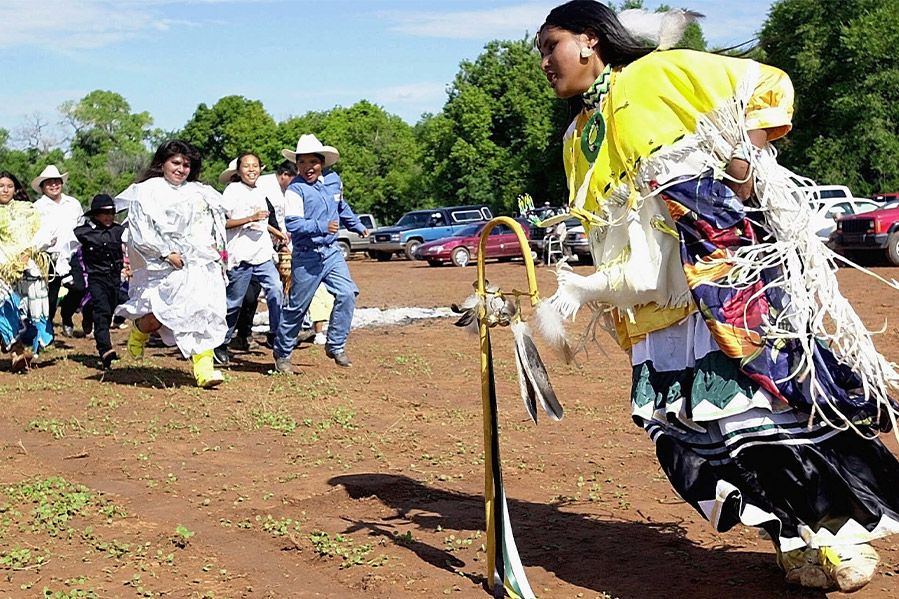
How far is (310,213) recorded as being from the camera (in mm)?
10438

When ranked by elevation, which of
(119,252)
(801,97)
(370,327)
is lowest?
(370,327)

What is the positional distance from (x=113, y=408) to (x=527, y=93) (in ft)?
144

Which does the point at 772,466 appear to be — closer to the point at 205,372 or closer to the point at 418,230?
the point at 205,372

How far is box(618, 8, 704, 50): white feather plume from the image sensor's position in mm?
4535

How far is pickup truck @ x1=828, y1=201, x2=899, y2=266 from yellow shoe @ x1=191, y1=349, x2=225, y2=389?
15.7 meters

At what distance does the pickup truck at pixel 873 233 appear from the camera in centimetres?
2294

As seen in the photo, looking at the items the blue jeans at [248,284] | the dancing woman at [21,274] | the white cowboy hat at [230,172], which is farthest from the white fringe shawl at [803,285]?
the dancing woman at [21,274]

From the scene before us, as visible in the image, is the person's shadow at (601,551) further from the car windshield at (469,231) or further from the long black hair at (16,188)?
the car windshield at (469,231)

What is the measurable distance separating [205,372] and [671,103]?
666 cm

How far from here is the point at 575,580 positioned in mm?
4750

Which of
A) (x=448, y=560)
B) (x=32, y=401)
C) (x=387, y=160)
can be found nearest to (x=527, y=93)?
(x=387, y=160)

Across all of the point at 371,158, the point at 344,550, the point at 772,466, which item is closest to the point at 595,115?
the point at 772,466

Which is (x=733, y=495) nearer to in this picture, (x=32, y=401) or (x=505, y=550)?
(x=505, y=550)

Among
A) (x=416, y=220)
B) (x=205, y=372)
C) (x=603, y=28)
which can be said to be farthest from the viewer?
(x=416, y=220)
